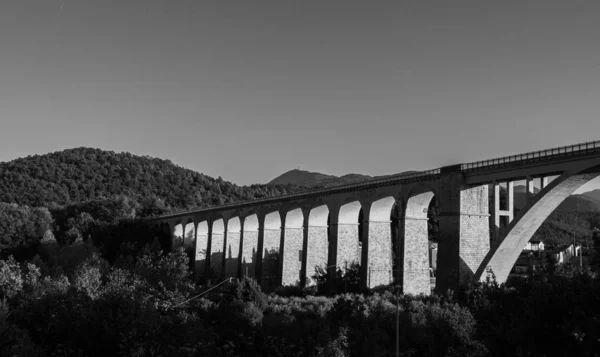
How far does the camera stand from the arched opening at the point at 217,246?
65188mm

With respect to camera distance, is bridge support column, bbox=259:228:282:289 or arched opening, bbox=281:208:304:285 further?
bridge support column, bbox=259:228:282:289

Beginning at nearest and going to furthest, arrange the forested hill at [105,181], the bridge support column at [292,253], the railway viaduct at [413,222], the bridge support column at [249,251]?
the railway viaduct at [413,222]
the bridge support column at [292,253]
the bridge support column at [249,251]
the forested hill at [105,181]

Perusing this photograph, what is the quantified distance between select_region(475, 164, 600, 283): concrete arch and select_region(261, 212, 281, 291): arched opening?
25438 mm

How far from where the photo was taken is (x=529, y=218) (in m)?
28.4

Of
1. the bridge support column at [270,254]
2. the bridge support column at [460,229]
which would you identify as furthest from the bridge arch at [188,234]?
the bridge support column at [460,229]

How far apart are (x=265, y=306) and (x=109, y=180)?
9139 cm

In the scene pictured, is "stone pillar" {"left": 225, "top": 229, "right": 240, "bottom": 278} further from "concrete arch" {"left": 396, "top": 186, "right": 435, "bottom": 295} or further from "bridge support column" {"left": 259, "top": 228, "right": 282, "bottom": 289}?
"concrete arch" {"left": 396, "top": 186, "right": 435, "bottom": 295}

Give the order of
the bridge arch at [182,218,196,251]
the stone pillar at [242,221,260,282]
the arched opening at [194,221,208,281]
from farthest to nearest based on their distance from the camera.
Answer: the bridge arch at [182,218,196,251] < the arched opening at [194,221,208,281] < the stone pillar at [242,221,260,282]

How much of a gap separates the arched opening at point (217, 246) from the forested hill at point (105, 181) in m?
39.2

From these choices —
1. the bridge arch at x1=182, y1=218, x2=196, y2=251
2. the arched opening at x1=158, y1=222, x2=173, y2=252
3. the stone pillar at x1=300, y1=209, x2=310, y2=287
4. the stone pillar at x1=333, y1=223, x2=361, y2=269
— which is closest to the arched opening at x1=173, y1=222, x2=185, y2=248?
the bridge arch at x1=182, y1=218, x2=196, y2=251

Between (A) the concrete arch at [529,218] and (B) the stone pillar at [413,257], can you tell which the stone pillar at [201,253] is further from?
(A) the concrete arch at [529,218]

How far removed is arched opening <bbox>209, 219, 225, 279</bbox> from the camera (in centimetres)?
6519

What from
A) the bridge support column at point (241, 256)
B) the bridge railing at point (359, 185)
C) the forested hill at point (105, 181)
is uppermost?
the forested hill at point (105, 181)

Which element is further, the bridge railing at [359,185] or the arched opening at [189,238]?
Result: the arched opening at [189,238]
